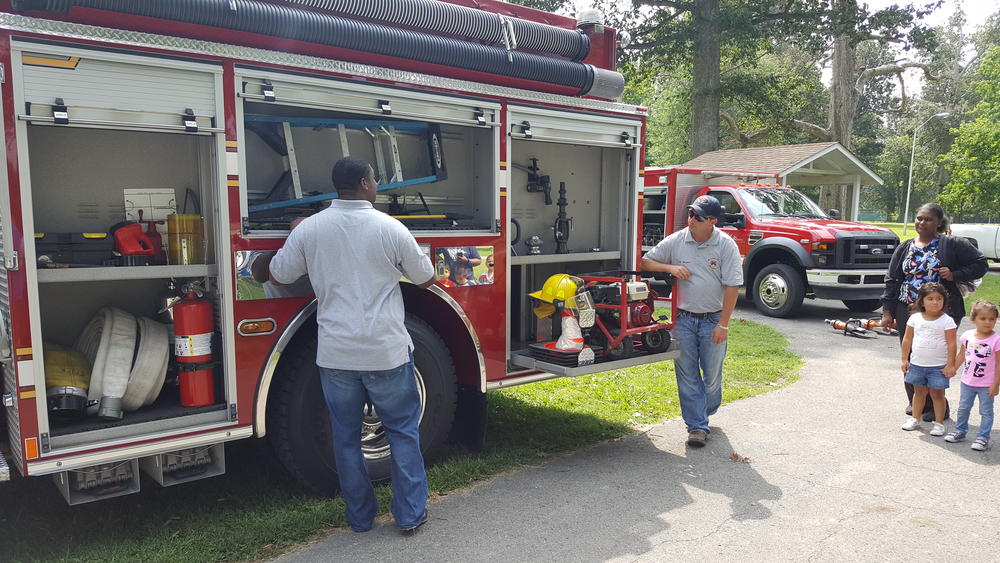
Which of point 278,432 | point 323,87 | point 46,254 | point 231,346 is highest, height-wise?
point 323,87

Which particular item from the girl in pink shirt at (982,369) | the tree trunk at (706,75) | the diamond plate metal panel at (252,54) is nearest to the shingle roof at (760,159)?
the tree trunk at (706,75)

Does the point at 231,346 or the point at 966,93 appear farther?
the point at 966,93

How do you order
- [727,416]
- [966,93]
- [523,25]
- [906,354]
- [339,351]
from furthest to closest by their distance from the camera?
[966,93] < [727,416] < [906,354] < [523,25] < [339,351]

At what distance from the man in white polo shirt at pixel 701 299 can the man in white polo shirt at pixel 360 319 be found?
2300 mm

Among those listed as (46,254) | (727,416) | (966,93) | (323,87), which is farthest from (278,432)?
(966,93)

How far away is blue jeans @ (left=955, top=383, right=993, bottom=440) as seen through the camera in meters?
5.23

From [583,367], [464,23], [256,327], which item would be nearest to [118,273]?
[256,327]

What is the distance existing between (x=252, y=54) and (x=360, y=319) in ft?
4.72

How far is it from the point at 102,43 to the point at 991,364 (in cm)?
578

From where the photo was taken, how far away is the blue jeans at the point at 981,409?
17.1ft

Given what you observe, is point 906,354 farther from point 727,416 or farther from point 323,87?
point 323,87

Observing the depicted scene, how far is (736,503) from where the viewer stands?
4391 mm

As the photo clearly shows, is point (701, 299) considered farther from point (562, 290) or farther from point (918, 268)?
point (918, 268)

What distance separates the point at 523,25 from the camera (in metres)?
5.09
